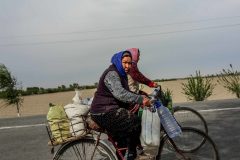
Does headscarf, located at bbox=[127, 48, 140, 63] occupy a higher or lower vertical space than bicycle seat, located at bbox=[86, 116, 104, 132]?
higher

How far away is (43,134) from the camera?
12.2m

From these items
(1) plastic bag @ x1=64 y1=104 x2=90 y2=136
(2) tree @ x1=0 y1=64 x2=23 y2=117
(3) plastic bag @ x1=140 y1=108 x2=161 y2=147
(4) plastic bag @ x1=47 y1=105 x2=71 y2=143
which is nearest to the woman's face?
(3) plastic bag @ x1=140 y1=108 x2=161 y2=147

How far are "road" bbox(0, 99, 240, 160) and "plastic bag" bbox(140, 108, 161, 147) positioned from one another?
2.17 metres

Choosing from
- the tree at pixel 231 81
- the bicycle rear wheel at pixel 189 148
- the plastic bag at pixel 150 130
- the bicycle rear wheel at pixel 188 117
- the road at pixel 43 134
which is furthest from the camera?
the tree at pixel 231 81

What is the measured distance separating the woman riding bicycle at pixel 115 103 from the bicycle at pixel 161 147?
14cm

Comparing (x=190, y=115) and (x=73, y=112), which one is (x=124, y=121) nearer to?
(x=73, y=112)

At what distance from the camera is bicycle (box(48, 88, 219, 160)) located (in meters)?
6.13

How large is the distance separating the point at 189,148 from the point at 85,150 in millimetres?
1553

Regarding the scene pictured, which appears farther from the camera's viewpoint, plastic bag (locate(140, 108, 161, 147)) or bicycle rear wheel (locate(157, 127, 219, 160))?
bicycle rear wheel (locate(157, 127, 219, 160))

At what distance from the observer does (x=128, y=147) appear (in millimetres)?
6527

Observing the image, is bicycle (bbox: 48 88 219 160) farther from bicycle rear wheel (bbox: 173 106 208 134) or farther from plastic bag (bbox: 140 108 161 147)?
bicycle rear wheel (bbox: 173 106 208 134)

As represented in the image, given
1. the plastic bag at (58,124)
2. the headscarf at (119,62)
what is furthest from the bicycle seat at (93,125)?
the headscarf at (119,62)

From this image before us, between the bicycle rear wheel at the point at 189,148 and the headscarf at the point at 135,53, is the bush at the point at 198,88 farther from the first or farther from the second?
the bicycle rear wheel at the point at 189,148

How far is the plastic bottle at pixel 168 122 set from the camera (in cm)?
635
